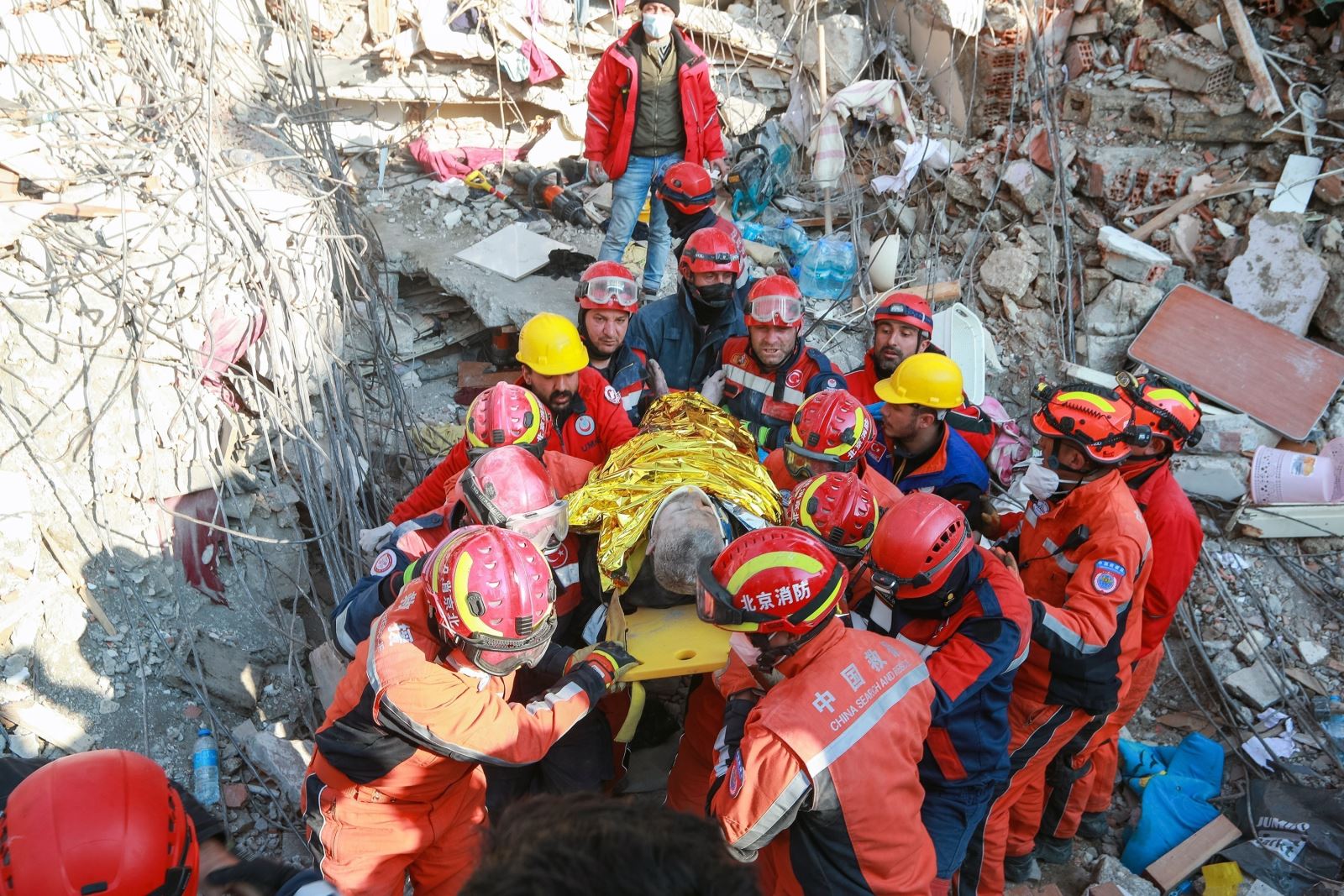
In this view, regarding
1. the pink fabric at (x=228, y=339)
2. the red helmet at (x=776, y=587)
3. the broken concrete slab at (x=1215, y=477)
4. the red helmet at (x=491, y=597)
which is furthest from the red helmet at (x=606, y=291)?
the broken concrete slab at (x=1215, y=477)

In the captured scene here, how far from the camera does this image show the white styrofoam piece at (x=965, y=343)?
6.12 metres

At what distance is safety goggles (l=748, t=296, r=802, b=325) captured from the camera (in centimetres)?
464

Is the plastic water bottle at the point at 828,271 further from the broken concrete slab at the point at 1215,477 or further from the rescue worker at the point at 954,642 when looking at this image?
the rescue worker at the point at 954,642

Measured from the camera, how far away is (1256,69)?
6398 mm

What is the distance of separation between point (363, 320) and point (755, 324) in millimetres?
2294

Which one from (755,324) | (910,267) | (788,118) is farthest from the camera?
(788,118)

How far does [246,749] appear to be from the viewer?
13.2 feet

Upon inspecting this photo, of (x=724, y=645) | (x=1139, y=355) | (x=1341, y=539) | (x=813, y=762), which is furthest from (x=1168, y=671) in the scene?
(x=813, y=762)

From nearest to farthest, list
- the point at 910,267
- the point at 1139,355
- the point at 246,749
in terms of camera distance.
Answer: the point at 246,749, the point at 1139,355, the point at 910,267

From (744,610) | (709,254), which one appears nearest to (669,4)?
(709,254)

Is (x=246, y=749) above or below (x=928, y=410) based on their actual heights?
below

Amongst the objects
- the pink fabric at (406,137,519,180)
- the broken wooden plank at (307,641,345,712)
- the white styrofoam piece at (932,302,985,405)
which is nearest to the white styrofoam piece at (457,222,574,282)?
the pink fabric at (406,137,519,180)

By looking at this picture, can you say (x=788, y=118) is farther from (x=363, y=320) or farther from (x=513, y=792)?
(x=513, y=792)

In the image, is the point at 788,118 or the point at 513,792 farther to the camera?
the point at 788,118
